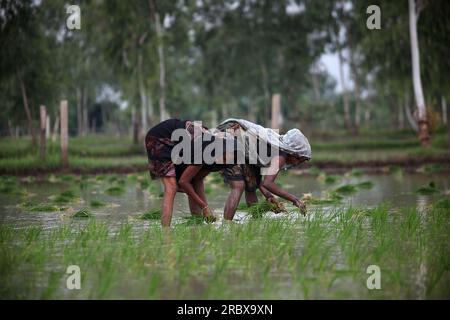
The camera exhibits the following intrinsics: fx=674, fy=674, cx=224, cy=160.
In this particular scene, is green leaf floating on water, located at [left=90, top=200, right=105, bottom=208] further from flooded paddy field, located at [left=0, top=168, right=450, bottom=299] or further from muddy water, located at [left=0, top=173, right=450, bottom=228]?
flooded paddy field, located at [left=0, top=168, right=450, bottom=299]

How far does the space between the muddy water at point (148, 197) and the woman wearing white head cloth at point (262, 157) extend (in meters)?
Result: 0.54

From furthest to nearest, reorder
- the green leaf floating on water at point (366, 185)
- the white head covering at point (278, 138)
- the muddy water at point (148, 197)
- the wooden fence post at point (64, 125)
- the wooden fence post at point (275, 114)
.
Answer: the wooden fence post at point (64, 125) → the wooden fence post at point (275, 114) → the green leaf floating on water at point (366, 185) → the muddy water at point (148, 197) → the white head covering at point (278, 138)

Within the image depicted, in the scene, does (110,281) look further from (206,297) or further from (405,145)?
(405,145)

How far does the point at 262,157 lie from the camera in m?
8.65

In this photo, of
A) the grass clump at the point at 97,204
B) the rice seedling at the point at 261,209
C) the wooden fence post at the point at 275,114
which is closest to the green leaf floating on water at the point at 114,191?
the grass clump at the point at 97,204

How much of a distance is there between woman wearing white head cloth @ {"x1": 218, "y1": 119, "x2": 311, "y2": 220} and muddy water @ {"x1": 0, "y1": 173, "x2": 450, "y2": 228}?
537 mm

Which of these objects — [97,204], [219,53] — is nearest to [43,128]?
[97,204]

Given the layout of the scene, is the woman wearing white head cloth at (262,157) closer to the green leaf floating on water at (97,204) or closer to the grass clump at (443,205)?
the grass clump at (443,205)

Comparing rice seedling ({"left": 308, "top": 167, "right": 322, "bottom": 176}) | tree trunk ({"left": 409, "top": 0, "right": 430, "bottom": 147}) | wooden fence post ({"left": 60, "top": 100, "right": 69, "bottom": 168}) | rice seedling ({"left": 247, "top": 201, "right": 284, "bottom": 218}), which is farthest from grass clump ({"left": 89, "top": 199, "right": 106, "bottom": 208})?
tree trunk ({"left": 409, "top": 0, "right": 430, "bottom": 147})

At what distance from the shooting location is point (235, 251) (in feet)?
20.0

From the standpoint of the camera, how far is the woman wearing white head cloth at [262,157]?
8.48 meters

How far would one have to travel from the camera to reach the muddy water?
9711 millimetres

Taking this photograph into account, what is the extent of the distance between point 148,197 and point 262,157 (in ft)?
16.0

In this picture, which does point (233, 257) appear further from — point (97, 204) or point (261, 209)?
point (97, 204)
